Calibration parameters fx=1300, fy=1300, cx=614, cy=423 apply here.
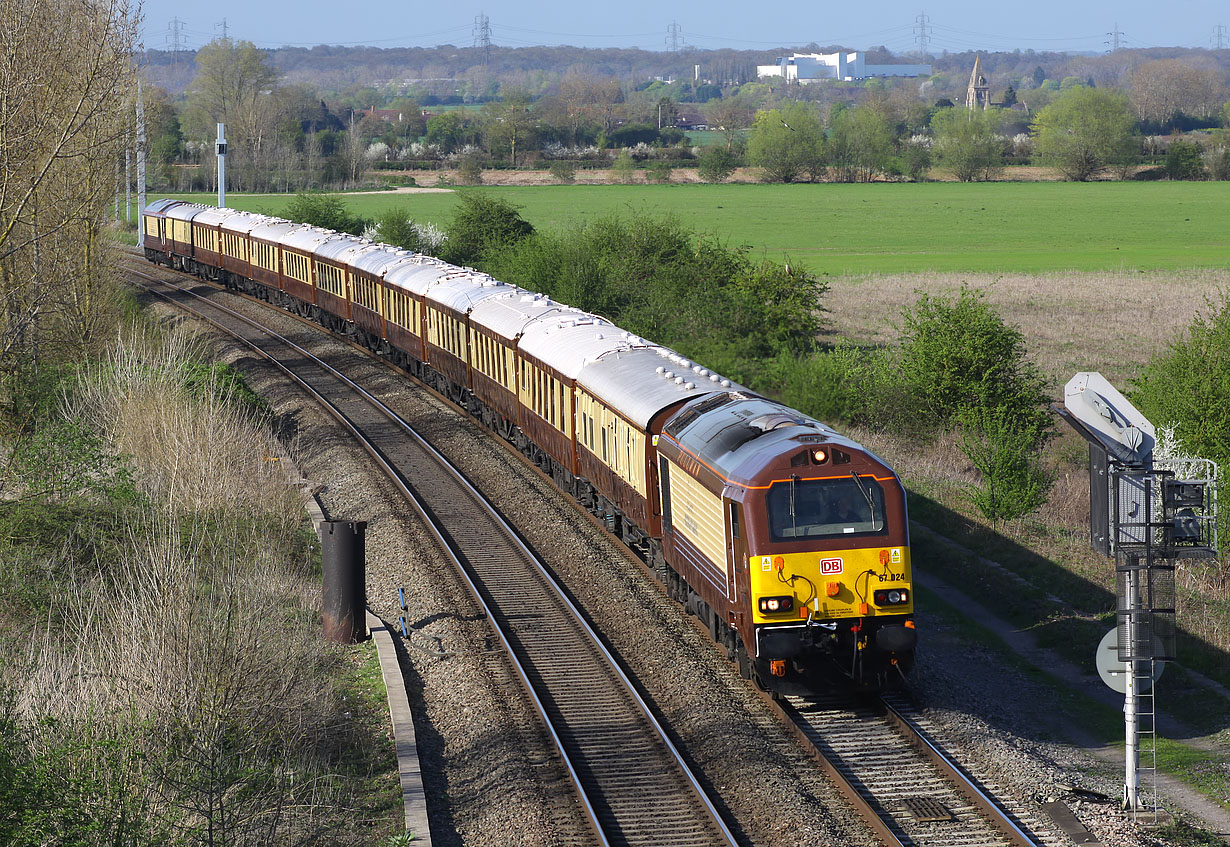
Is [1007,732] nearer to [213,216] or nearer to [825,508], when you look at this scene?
[825,508]

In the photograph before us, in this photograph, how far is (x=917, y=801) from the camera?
42.8ft

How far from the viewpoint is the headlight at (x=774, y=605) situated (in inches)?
576

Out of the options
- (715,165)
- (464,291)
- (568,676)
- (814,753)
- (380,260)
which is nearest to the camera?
(814,753)

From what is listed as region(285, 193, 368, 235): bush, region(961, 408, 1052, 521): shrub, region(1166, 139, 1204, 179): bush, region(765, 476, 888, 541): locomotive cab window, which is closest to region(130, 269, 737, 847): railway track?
region(765, 476, 888, 541): locomotive cab window

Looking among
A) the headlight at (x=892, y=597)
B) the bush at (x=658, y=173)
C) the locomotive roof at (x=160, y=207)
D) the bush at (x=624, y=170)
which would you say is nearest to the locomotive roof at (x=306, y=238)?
the locomotive roof at (x=160, y=207)

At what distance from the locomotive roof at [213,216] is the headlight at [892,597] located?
48334 mm

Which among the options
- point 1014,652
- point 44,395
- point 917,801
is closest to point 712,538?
point 917,801

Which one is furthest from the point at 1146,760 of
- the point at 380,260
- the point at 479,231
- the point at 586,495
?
the point at 479,231

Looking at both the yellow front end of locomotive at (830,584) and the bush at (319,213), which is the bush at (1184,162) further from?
the yellow front end of locomotive at (830,584)

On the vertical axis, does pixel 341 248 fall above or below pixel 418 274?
above

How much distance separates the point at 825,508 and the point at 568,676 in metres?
4.26

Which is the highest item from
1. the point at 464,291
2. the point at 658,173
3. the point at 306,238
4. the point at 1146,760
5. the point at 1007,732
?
the point at 658,173

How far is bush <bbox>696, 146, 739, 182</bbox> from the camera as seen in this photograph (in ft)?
515

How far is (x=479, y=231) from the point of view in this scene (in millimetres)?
64125
